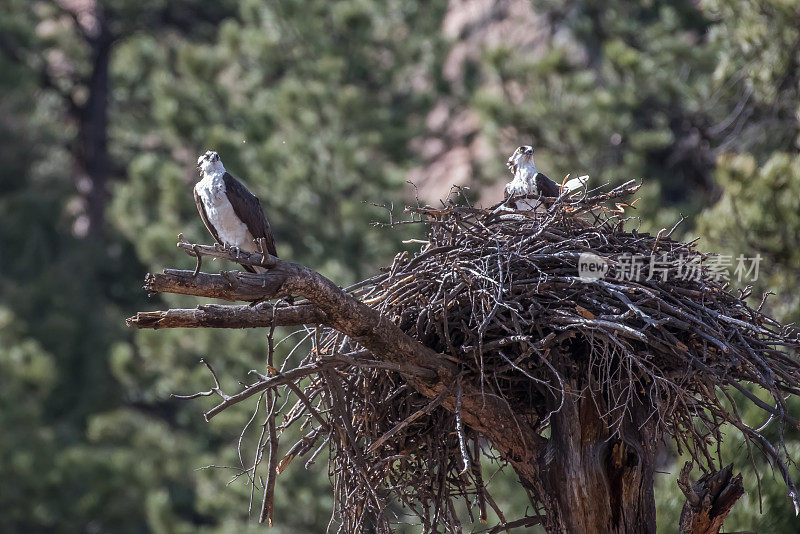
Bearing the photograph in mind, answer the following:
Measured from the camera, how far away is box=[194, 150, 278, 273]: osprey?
615cm

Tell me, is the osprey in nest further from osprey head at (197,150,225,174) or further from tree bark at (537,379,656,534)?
osprey head at (197,150,225,174)

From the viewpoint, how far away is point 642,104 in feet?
40.9

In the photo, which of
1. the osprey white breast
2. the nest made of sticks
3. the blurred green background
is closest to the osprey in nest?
the nest made of sticks

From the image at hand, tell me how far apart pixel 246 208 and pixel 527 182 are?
1718 mm

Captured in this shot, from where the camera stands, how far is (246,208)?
6160 mm

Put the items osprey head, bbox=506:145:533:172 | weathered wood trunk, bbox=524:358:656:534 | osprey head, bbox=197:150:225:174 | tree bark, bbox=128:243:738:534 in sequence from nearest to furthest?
tree bark, bbox=128:243:738:534 → weathered wood trunk, bbox=524:358:656:534 → osprey head, bbox=197:150:225:174 → osprey head, bbox=506:145:533:172

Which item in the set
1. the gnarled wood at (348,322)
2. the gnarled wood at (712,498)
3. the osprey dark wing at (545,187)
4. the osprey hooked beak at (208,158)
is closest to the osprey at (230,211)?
the osprey hooked beak at (208,158)

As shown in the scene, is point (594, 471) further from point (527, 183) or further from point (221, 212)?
point (221, 212)

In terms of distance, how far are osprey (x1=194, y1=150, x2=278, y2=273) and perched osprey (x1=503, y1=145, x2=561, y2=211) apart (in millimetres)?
1495

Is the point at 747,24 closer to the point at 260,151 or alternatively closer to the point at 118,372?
the point at 260,151

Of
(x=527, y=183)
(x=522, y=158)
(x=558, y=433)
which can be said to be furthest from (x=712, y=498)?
(x=522, y=158)

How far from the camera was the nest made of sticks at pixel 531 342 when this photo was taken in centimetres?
457

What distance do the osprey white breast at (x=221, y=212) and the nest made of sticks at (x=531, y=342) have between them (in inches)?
51.3

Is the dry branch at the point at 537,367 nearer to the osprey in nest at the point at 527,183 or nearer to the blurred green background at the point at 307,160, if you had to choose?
the osprey in nest at the point at 527,183
